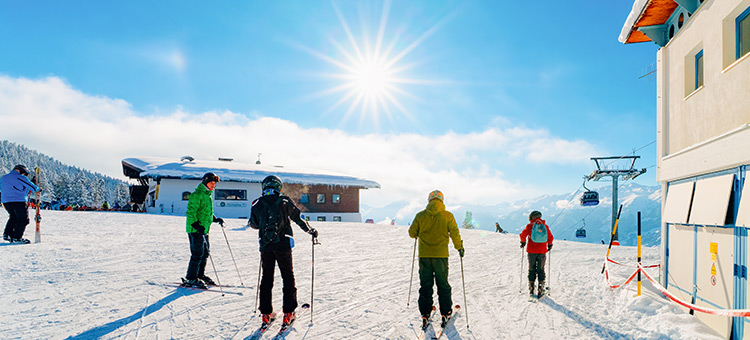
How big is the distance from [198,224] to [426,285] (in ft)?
12.4

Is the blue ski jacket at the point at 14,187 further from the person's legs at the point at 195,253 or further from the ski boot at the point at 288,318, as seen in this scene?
the ski boot at the point at 288,318

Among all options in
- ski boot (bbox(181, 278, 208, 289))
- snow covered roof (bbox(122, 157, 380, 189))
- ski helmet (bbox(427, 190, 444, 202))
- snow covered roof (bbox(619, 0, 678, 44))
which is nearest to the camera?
ski helmet (bbox(427, 190, 444, 202))

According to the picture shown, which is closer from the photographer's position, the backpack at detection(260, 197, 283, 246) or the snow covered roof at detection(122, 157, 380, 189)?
the backpack at detection(260, 197, 283, 246)

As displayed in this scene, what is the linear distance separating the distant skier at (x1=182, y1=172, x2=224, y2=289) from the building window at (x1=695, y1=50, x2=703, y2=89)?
8.64 meters

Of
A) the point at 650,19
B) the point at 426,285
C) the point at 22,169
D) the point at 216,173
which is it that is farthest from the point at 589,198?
the point at 22,169

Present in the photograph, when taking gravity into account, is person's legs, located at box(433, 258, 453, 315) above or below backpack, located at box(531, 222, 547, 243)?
below

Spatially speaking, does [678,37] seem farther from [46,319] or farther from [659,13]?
[46,319]

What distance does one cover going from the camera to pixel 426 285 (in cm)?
511

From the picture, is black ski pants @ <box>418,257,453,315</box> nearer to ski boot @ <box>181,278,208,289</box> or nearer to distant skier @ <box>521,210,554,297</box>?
distant skier @ <box>521,210,554,297</box>

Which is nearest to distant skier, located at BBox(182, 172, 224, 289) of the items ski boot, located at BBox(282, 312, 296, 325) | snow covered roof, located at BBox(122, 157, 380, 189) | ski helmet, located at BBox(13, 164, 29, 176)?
ski boot, located at BBox(282, 312, 296, 325)

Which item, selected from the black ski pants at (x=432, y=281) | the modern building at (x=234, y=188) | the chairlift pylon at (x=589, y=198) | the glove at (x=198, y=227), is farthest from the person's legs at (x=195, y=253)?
the chairlift pylon at (x=589, y=198)

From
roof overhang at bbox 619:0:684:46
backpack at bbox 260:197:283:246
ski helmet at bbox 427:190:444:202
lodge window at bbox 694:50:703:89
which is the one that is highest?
roof overhang at bbox 619:0:684:46

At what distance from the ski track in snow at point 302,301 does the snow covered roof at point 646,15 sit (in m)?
5.65

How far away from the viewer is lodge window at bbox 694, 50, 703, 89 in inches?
264
